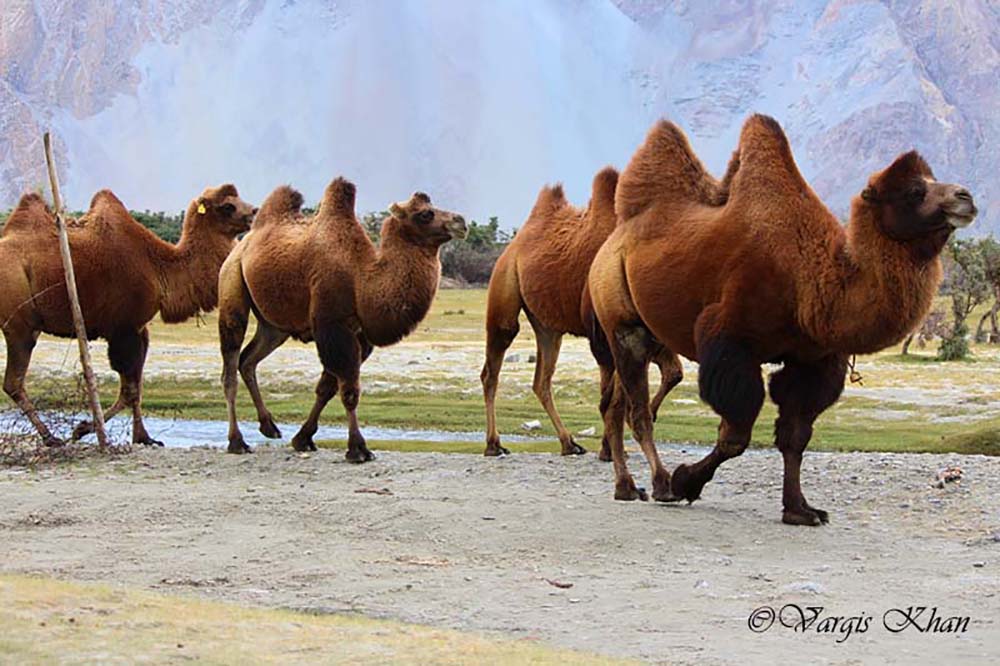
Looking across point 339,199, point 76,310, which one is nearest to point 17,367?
point 76,310

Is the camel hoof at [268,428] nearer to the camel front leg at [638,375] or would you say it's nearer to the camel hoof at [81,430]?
the camel hoof at [81,430]

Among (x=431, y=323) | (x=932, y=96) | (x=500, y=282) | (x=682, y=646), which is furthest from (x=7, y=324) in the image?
(x=932, y=96)

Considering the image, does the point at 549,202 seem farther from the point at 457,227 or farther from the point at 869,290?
the point at 869,290

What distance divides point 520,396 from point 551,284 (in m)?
11.8

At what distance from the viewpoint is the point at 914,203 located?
9.75 meters

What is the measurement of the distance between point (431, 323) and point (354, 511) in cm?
3523

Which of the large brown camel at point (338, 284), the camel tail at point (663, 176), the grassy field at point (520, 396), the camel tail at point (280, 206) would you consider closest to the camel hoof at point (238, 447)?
the large brown camel at point (338, 284)

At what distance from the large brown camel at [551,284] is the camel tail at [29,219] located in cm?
494

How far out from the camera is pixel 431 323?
152ft

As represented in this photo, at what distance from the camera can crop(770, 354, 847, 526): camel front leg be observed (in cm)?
1076

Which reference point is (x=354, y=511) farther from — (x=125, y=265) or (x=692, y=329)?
(x=125, y=265)

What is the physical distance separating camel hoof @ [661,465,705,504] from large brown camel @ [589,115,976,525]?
0.04 ft

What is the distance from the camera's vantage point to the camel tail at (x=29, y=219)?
16.0m

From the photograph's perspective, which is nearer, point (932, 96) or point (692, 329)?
point (692, 329)
